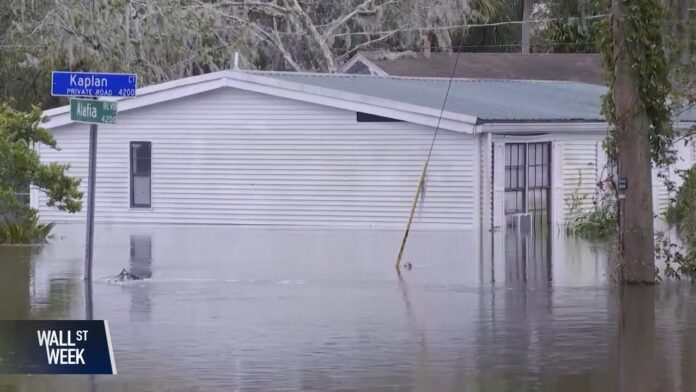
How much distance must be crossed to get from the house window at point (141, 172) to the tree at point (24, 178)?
19.6 feet

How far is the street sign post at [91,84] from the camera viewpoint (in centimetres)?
1580

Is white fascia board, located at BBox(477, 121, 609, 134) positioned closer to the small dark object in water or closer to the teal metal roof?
the teal metal roof

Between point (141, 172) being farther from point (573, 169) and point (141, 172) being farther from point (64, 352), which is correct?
point (64, 352)

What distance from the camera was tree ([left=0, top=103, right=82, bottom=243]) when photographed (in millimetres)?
22812

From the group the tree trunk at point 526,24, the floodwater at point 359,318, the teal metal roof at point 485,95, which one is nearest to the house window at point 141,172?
the teal metal roof at point 485,95

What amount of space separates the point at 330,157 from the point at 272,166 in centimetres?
138

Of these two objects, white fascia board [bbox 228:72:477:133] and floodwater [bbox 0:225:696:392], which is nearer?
floodwater [bbox 0:225:696:392]

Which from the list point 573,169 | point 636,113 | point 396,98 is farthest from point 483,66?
point 636,113

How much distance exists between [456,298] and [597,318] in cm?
242

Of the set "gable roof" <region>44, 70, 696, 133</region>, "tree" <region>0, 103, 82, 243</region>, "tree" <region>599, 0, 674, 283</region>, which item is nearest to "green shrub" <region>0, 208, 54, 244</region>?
"tree" <region>0, 103, 82, 243</region>

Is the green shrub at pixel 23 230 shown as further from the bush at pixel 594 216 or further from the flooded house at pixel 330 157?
the bush at pixel 594 216

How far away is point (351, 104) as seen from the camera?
28.2m

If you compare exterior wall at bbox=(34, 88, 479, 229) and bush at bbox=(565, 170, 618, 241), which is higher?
exterior wall at bbox=(34, 88, 479, 229)

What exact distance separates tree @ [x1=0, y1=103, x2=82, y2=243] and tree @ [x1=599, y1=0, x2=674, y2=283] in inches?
401
